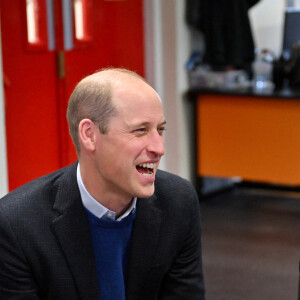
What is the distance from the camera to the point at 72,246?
4.87 feet

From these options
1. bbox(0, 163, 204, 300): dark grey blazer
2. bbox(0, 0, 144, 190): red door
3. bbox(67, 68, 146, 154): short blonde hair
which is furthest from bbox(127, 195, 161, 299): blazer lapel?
bbox(0, 0, 144, 190): red door

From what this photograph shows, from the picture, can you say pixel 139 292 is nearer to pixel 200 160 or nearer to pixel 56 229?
pixel 56 229

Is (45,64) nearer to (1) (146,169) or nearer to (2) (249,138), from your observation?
(2) (249,138)

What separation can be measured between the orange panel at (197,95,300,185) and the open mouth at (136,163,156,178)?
9.93 feet

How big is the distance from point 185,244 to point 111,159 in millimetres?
323

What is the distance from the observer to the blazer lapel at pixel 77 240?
4.86ft

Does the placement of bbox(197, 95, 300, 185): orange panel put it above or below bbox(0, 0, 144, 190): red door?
below

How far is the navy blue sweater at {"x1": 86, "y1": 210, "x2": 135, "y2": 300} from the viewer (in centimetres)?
152

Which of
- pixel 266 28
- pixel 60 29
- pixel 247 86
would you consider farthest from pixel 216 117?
pixel 60 29

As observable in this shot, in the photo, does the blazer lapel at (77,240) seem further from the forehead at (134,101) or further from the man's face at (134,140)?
the forehead at (134,101)

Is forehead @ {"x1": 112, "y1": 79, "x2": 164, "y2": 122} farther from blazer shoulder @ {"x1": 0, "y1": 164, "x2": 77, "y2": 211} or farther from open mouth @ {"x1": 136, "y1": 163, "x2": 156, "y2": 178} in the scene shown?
blazer shoulder @ {"x1": 0, "y1": 164, "x2": 77, "y2": 211}

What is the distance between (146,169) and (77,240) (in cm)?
22

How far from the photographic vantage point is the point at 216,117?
4570 millimetres

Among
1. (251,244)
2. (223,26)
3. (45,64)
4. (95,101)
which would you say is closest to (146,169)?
(95,101)
